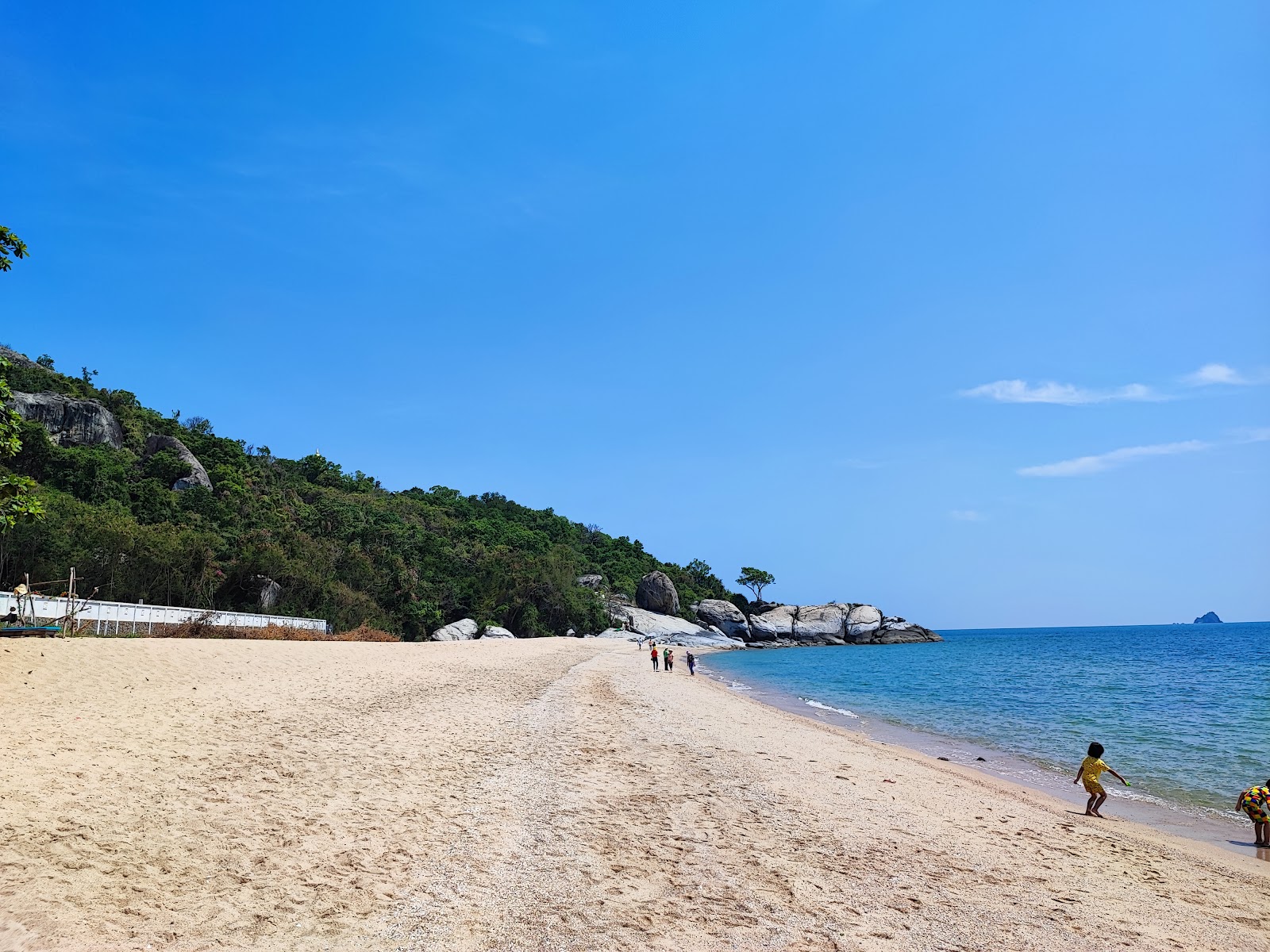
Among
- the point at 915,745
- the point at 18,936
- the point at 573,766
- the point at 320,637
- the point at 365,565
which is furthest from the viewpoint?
the point at 365,565

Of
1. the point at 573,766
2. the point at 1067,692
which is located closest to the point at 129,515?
the point at 573,766

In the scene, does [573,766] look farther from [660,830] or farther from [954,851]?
[954,851]

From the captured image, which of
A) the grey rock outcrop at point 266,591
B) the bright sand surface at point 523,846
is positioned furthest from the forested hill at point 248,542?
the bright sand surface at point 523,846

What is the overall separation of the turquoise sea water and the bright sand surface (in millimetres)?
6757

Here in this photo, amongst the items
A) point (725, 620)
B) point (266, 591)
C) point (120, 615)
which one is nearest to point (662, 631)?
point (725, 620)

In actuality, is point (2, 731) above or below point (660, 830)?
above

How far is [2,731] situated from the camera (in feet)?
34.4

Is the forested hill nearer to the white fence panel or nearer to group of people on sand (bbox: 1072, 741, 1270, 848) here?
the white fence panel

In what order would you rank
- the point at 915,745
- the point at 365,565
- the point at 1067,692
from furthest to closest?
the point at 365,565
the point at 1067,692
the point at 915,745

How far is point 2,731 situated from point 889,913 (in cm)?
1269

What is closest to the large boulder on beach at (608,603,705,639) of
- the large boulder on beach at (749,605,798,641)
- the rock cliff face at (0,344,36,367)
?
the large boulder on beach at (749,605,798,641)

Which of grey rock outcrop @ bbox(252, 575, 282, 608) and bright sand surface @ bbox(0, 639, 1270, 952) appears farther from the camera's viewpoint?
grey rock outcrop @ bbox(252, 575, 282, 608)

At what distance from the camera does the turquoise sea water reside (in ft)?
59.2

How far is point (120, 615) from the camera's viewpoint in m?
27.9
